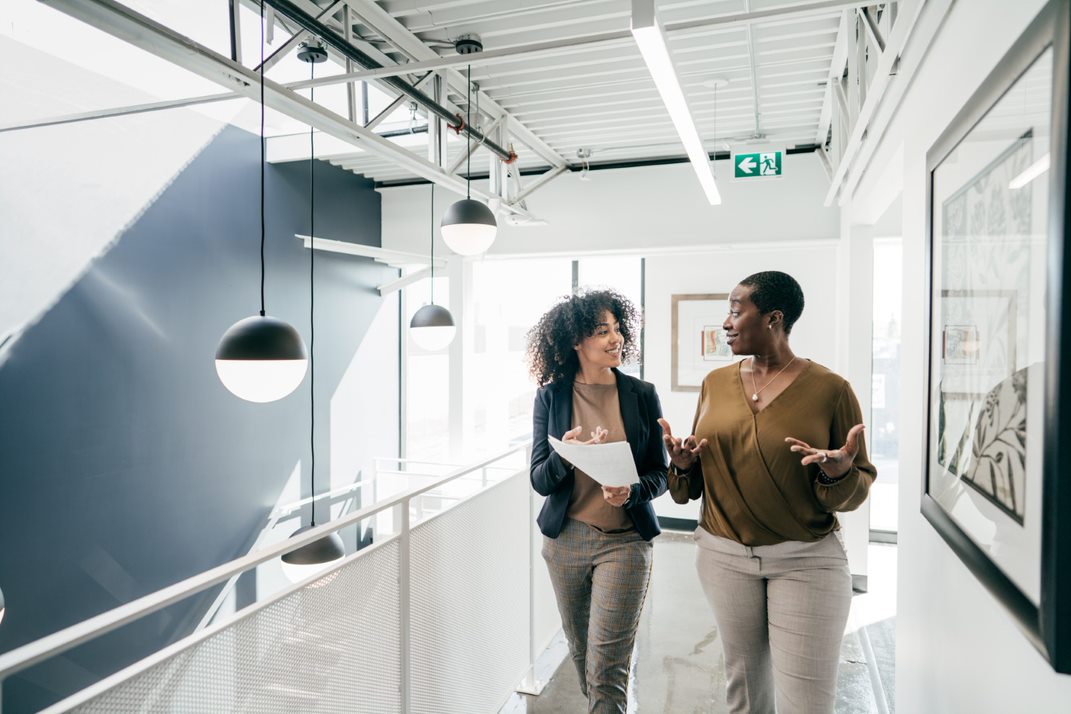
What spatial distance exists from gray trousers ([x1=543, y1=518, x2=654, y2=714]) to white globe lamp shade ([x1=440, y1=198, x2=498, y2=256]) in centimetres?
175

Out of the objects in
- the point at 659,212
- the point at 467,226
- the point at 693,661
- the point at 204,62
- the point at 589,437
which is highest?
the point at 659,212

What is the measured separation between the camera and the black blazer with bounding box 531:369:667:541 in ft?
7.16

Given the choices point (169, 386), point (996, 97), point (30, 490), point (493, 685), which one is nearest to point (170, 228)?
point (169, 386)

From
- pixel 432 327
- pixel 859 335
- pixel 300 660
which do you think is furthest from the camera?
pixel 432 327

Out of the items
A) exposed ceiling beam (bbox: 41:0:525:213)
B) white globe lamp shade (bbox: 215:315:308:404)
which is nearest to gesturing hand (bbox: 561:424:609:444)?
white globe lamp shade (bbox: 215:315:308:404)

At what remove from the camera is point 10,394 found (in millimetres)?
3658

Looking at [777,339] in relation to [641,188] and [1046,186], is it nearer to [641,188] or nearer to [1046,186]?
[1046,186]

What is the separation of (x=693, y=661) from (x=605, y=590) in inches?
64.0

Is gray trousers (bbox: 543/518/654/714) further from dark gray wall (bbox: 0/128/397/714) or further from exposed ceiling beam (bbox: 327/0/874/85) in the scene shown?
dark gray wall (bbox: 0/128/397/714)

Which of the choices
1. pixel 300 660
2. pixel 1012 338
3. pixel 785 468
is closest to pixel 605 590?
pixel 785 468

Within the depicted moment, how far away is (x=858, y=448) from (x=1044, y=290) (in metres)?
0.85

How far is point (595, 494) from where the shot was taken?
87.6 inches

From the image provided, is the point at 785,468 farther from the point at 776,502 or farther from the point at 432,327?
the point at 432,327

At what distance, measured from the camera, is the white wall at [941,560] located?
111 cm
